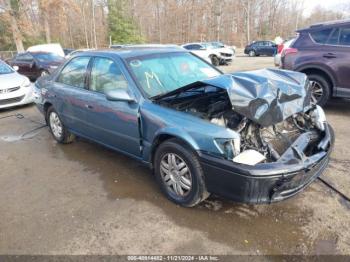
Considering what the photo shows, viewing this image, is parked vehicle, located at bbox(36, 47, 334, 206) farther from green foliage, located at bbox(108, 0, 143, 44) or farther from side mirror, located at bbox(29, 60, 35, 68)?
green foliage, located at bbox(108, 0, 143, 44)

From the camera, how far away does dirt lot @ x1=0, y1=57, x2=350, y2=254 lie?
109 inches

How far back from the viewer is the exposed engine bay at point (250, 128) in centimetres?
282

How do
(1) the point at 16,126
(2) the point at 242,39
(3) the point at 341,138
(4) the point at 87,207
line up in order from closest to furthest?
(4) the point at 87,207
(3) the point at 341,138
(1) the point at 16,126
(2) the point at 242,39

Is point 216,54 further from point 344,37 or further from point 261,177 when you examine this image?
point 261,177

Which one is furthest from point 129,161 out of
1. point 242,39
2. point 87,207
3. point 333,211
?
point 242,39

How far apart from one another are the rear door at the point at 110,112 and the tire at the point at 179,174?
467 mm

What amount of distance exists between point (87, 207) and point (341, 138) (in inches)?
161

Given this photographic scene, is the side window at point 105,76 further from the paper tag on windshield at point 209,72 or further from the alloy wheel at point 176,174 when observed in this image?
the paper tag on windshield at point 209,72

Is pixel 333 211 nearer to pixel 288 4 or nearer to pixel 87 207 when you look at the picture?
pixel 87 207

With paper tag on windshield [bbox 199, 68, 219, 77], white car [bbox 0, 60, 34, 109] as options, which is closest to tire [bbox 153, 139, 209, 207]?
paper tag on windshield [bbox 199, 68, 219, 77]

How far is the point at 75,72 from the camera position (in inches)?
185

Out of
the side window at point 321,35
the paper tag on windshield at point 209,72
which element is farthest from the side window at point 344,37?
the paper tag on windshield at point 209,72

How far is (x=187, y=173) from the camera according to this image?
10.4 ft

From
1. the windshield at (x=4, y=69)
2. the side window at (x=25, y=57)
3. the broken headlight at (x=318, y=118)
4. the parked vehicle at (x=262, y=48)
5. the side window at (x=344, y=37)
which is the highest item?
the side window at (x=344, y=37)
